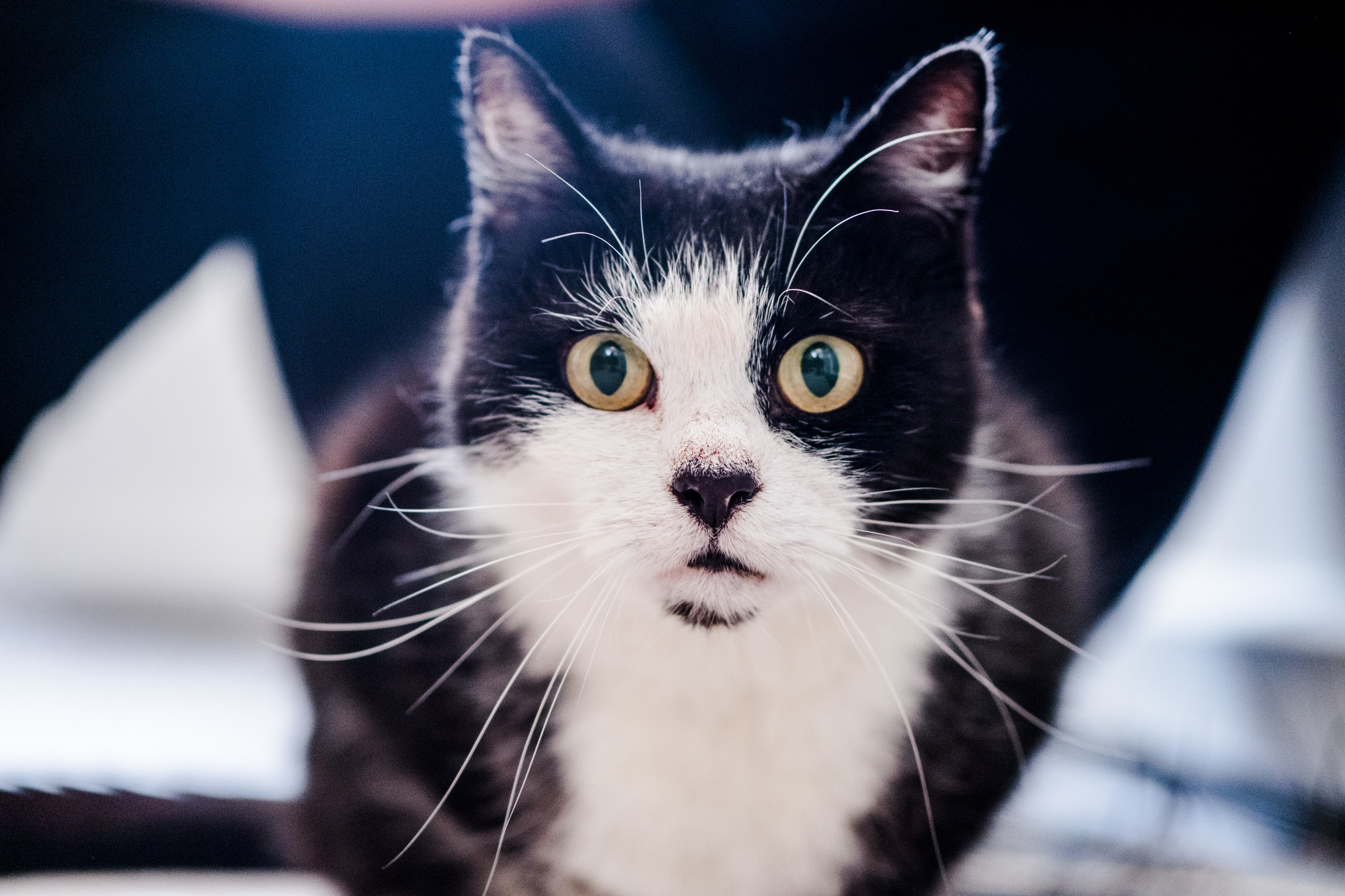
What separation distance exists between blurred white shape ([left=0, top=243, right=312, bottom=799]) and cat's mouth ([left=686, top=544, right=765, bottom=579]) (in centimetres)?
42

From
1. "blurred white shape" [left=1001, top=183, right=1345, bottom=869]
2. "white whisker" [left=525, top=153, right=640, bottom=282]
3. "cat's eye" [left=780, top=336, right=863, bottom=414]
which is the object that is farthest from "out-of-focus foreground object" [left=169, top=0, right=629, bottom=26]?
"blurred white shape" [left=1001, top=183, right=1345, bottom=869]

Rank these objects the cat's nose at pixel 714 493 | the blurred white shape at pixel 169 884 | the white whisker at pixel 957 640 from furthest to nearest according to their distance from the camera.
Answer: the blurred white shape at pixel 169 884 < the white whisker at pixel 957 640 < the cat's nose at pixel 714 493

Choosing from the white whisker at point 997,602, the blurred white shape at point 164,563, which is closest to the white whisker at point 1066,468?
the white whisker at point 997,602

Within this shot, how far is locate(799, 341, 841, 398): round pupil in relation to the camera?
725 mm

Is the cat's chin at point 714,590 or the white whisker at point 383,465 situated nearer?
the cat's chin at point 714,590

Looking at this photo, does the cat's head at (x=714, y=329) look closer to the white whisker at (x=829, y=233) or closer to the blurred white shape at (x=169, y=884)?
the white whisker at (x=829, y=233)

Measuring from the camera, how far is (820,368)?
728 millimetres

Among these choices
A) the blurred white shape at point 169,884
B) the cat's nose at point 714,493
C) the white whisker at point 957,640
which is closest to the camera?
the cat's nose at point 714,493

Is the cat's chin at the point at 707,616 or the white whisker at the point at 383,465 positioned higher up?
the white whisker at the point at 383,465

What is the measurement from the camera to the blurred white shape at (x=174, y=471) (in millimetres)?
860

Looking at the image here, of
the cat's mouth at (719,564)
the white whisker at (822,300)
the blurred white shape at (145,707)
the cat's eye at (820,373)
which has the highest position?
the white whisker at (822,300)

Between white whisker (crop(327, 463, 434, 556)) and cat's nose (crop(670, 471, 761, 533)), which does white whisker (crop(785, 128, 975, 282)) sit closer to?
cat's nose (crop(670, 471, 761, 533))

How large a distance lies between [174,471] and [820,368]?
67 cm

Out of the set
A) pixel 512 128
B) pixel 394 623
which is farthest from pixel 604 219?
pixel 394 623
